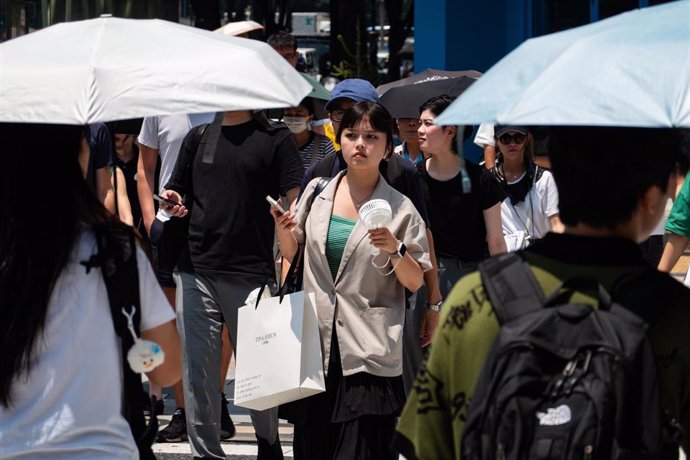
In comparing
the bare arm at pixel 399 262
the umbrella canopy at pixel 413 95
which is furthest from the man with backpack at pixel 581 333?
the umbrella canopy at pixel 413 95

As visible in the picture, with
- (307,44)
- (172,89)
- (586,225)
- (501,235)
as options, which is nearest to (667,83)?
(586,225)

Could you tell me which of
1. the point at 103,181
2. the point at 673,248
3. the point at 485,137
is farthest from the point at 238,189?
the point at 485,137

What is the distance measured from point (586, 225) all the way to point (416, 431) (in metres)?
0.55

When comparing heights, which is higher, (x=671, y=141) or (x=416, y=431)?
(x=671, y=141)

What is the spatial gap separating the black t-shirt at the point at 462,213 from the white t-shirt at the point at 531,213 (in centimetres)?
50

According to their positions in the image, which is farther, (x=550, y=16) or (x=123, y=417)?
(x=550, y=16)

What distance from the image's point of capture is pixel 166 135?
24.2 feet

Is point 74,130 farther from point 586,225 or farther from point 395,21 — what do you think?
point 395,21

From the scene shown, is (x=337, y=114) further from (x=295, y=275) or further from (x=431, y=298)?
(x=295, y=275)

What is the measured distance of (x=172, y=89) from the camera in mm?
3469

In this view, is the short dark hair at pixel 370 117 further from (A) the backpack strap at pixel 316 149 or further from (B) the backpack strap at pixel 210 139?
(A) the backpack strap at pixel 316 149

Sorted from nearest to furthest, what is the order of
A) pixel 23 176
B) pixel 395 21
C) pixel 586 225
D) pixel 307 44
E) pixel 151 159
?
1. pixel 586 225
2. pixel 23 176
3. pixel 151 159
4. pixel 395 21
5. pixel 307 44

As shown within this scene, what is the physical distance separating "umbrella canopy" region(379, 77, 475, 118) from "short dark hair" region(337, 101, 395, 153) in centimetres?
200

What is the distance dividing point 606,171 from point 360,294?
9.96ft
